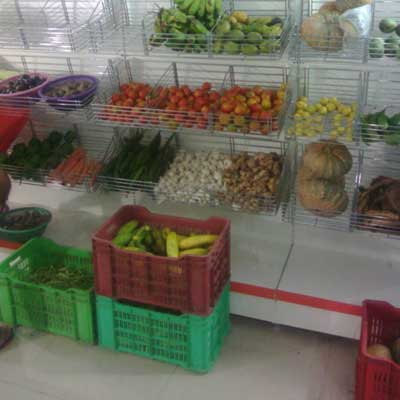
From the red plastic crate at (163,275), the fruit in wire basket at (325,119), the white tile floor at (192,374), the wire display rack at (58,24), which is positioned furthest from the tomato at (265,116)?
the white tile floor at (192,374)

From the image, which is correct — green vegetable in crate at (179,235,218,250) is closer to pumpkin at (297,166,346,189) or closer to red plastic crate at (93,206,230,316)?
red plastic crate at (93,206,230,316)

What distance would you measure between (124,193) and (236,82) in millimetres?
896

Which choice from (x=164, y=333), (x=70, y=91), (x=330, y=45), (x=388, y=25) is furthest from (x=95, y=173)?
(x=388, y=25)

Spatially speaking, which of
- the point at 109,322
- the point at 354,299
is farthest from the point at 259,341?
the point at 109,322

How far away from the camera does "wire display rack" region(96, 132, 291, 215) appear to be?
2.63 meters

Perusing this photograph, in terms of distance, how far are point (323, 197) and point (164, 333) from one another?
90 cm

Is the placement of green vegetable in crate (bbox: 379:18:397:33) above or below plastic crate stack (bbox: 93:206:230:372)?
above

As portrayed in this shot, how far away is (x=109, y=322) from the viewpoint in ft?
7.98

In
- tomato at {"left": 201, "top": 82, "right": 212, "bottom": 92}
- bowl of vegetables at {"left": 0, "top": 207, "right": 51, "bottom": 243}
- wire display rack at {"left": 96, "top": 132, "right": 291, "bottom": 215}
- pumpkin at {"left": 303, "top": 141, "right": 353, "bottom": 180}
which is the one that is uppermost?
tomato at {"left": 201, "top": 82, "right": 212, "bottom": 92}

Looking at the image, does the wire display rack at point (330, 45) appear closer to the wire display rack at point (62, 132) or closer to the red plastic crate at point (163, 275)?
the red plastic crate at point (163, 275)

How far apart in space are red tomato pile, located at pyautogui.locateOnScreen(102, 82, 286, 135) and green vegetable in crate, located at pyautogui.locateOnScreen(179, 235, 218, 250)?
0.48 metres

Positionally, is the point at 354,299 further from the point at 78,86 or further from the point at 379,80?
the point at 78,86

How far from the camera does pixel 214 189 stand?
2.74m

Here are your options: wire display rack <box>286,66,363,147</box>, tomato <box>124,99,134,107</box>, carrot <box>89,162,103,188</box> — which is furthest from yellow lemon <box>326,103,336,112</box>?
carrot <box>89,162,103,188</box>
